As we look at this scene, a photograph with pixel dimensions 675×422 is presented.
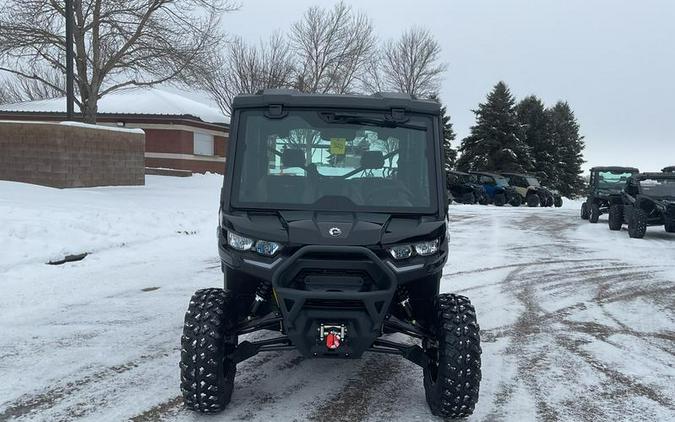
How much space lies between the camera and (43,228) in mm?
9406

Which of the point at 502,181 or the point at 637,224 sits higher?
the point at 502,181

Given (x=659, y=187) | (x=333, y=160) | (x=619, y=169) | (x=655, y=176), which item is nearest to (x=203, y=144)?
(x=619, y=169)

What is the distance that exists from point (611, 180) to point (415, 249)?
17.9 meters

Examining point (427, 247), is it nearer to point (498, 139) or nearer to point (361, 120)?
point (361, 120)

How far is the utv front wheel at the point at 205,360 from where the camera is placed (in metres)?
3.46

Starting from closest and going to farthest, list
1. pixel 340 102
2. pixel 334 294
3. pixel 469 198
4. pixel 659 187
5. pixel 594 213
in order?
1. pixel 334 294
2. pixel 340 102
3. pixel 659 187
4. pixel 594 213
5. pixel 469 198

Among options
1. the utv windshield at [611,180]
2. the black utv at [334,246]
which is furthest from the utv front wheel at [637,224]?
the black utv at [334,246]

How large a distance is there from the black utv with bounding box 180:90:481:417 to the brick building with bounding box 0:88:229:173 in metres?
26.6

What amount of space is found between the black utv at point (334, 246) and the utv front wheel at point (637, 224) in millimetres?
12076

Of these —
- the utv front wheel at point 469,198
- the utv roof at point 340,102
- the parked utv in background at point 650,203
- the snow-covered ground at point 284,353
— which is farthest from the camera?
the utv front wheel at point 469,198

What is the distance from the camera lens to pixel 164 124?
1184 inches

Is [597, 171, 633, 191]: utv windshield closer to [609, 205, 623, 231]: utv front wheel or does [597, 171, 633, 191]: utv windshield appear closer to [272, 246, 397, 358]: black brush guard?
[609, 205, 623, 231]: utv front wheel

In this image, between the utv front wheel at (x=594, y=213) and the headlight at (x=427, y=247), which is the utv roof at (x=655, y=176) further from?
the headlight at (x=427, y=247)

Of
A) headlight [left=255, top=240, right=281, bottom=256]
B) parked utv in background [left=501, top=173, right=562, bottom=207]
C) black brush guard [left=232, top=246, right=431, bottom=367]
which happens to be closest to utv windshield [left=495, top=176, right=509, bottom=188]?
parked utv in background [left=501, top=173, right=562, bottom=207]
